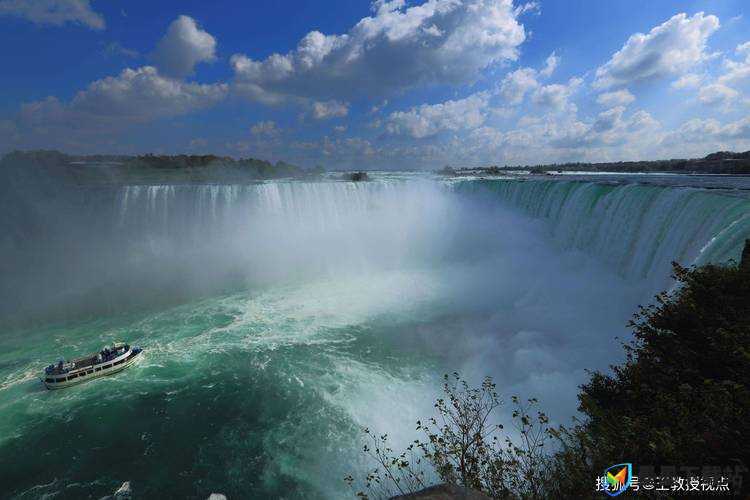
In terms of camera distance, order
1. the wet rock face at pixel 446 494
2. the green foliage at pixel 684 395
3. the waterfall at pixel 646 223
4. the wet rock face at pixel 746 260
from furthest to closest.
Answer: the waterfall at pixel 646 223, the wet rock face at pixel 746 260, the green foliage at pixel 684 395, the wet rock face at pixel 446 494

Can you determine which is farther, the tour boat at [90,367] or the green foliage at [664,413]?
the tour boat at [90,367]

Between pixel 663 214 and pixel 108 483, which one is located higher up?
pixel 663 214

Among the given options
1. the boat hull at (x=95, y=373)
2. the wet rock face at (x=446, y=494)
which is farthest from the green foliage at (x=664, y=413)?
the boat hull at (x=95, y=373)

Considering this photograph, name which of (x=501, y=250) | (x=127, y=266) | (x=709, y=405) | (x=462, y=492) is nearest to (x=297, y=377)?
(x=462, y=492)

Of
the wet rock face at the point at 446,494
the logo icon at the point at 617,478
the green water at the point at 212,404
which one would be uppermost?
the wet rock face at the point at 446,494

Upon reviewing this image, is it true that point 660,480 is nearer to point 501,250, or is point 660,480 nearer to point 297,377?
point 297,377

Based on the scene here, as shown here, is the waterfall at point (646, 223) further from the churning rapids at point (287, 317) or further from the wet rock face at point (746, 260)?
the wet rock face at point (746, 260)

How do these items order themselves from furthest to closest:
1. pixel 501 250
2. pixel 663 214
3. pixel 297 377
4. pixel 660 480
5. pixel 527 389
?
pixel 501 250 < pixel 663 214 < pixel 297 377 < pixel 527 389 < pixel 660 480

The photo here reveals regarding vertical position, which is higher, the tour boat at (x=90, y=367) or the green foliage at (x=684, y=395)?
the green foliage at (x=684, y=395)
